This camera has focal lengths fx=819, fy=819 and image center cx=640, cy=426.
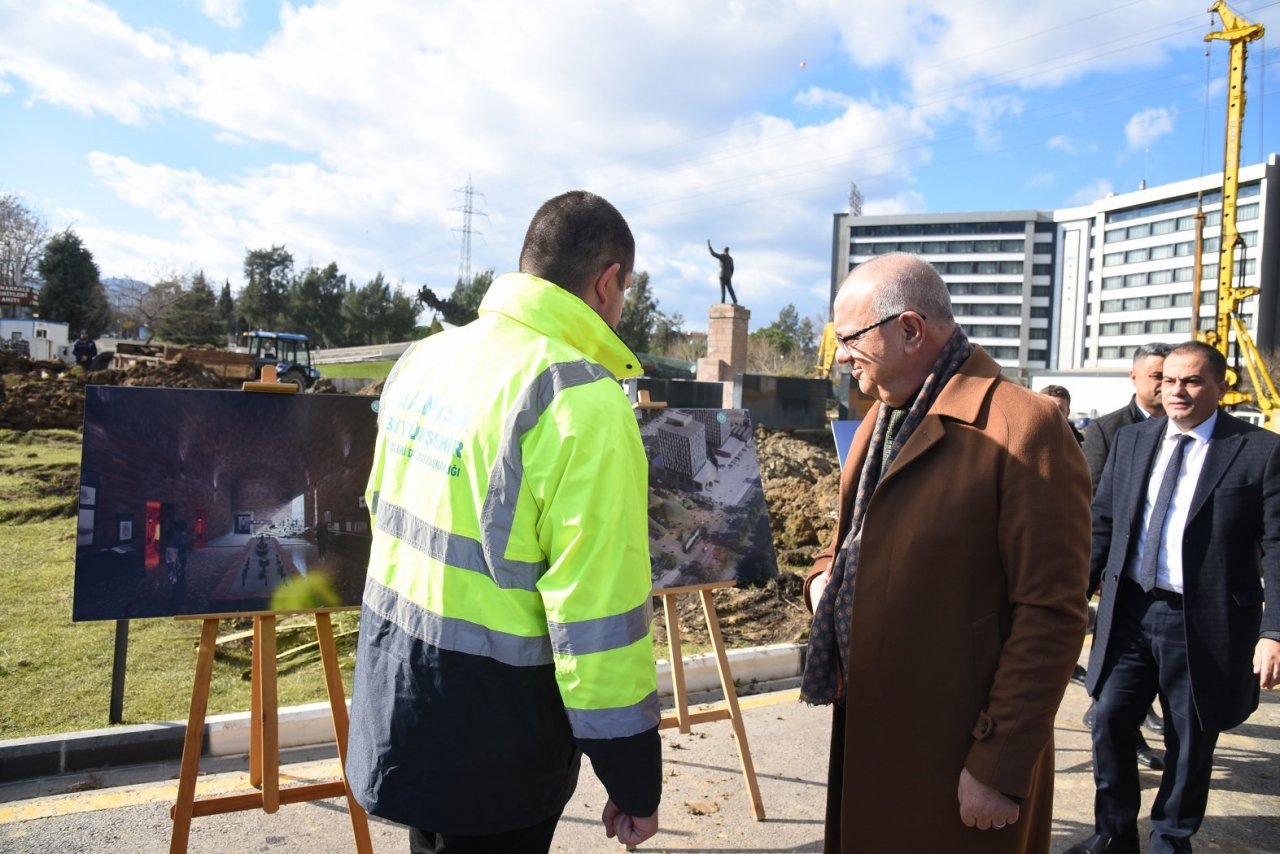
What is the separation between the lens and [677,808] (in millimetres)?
3516

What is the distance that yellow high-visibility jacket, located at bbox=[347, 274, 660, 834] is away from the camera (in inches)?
62.2

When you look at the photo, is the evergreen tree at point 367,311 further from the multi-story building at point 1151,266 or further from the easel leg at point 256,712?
the multi-story building at point 1151,266

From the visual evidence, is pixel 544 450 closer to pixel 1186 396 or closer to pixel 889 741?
pixel 889 741

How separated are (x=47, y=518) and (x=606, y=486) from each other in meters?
9.55

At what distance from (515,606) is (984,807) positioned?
1.14 metres

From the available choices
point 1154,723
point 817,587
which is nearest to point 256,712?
point 817,587

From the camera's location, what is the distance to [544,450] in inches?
62.1

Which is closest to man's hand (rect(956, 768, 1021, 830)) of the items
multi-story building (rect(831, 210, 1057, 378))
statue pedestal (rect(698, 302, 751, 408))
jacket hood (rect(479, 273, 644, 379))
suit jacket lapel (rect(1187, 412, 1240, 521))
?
jacket hood (rect(479, 273, 644, 379))

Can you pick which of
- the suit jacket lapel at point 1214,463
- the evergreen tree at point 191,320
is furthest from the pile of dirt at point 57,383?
the evergreen tree at point 191,320

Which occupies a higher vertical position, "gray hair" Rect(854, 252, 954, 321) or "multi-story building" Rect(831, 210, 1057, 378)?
"multi-story building" Rect(831, 210, 1057, 378)

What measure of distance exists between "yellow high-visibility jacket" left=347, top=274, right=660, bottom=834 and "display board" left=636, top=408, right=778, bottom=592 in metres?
2.17

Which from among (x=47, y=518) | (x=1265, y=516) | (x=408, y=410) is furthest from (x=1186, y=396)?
(x=47, y=518)

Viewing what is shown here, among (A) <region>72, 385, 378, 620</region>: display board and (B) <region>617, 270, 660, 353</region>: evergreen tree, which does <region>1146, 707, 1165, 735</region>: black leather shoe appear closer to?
(A) <region>72, 385, 378, 620</region>: display board

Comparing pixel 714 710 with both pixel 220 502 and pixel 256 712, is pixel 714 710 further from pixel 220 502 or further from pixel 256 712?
pixel 220 502
